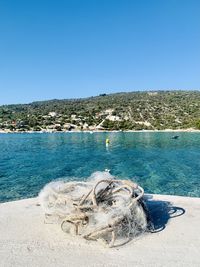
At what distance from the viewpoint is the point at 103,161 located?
3022cm

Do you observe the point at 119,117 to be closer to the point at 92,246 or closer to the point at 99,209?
the point at 99,209

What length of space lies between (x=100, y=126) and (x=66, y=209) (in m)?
88.6

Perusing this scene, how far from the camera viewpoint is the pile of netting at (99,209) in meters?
6.63

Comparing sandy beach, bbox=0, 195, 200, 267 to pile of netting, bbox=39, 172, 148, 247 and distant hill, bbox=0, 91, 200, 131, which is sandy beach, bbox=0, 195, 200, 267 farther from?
distant hill, bbox=0, 91, 200, 131

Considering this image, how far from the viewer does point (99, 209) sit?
6957 millimetres

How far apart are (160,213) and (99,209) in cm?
206

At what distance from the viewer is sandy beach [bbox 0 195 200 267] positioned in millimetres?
5642

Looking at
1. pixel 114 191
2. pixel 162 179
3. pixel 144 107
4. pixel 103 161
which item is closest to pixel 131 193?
pixel 114 191

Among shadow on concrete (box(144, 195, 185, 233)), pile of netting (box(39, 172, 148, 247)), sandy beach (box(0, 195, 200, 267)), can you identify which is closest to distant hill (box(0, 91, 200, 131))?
shadow on concrete (box(144, 195, 185, 233))

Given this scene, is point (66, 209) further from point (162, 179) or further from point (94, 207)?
point (162, 179)

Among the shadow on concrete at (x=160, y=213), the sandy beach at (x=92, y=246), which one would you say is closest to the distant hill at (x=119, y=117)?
the shadow on concrete at (x=160, y=213)

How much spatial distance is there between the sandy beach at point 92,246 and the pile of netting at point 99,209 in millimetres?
209

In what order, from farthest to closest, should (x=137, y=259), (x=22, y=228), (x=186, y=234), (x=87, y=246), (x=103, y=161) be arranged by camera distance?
1. (x=103, y=161)
2. (x=22, y=228)
3. (x=186, y=234)
4. (x=87, y=246)
5. (x=137, y=259)

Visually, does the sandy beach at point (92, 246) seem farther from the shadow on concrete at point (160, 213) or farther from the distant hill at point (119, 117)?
the distant hill at point (119, 117)
